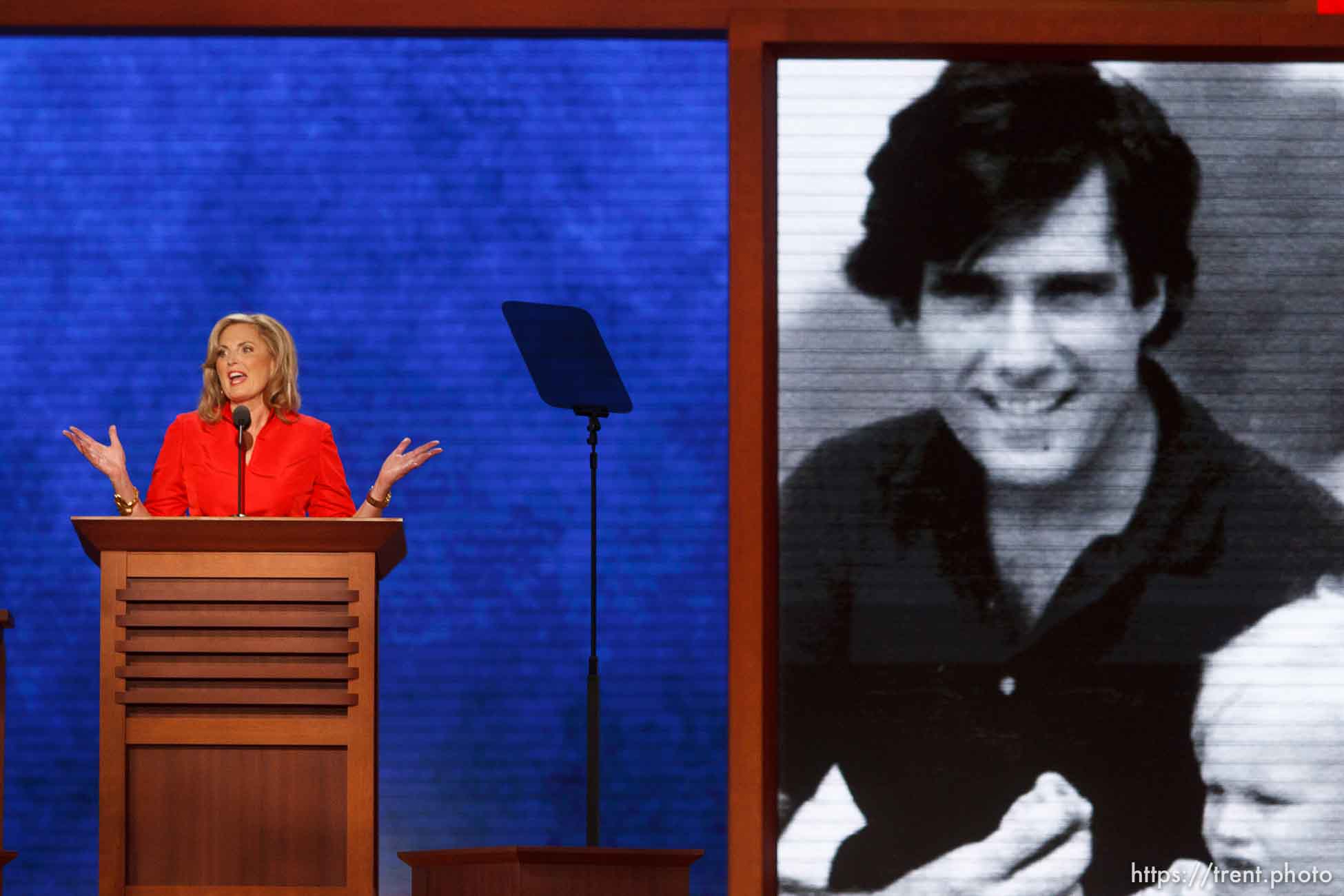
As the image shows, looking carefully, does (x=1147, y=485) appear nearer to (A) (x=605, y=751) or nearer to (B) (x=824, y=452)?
(B) (x=824, y=452)

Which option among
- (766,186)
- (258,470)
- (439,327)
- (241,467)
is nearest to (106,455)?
(258,470)

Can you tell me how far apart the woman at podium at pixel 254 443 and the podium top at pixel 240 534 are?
79 cm

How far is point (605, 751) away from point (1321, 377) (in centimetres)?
301

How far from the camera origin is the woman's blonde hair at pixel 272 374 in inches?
176

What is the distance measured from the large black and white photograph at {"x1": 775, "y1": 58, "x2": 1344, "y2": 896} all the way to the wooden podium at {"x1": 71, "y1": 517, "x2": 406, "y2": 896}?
2.75 feet

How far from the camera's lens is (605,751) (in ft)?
19.6

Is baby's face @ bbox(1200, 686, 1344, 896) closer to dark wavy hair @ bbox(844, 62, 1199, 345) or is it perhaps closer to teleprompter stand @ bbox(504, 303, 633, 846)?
dark wavy hair @ bbox(844, 62, 1199, 345)

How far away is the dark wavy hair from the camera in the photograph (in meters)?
3.59

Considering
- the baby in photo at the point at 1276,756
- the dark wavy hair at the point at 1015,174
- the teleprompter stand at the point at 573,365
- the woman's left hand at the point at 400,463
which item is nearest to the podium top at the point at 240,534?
the woman's left hand at the point at 400,463

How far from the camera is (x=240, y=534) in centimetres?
359

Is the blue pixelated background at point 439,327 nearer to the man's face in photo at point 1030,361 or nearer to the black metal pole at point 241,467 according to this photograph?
the black metal pole at point 241,467

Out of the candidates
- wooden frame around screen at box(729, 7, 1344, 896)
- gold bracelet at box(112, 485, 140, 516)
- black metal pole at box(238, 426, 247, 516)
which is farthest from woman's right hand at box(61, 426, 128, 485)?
wooden frame around screen at box(729, 7, 1344, 896)

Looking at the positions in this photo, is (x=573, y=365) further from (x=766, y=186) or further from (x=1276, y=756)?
(x=1276, y=756)

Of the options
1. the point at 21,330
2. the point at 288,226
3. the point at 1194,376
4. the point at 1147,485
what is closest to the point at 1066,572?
the point at 1147,485
